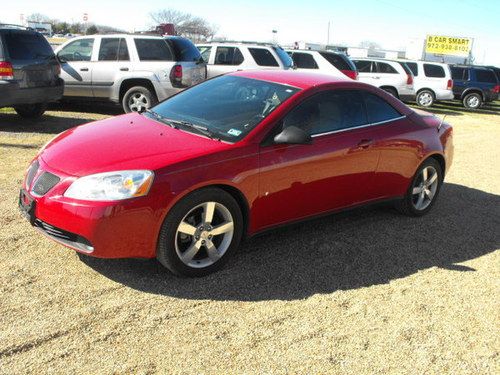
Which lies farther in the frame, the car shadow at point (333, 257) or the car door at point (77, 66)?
the car door at point (77, 66)

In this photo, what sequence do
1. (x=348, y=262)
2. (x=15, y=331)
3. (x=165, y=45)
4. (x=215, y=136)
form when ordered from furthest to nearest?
1. (x=165, y=45)
2. (x=348, y=262)
3. (x=215, y=136)
4. (x=15, y=331)

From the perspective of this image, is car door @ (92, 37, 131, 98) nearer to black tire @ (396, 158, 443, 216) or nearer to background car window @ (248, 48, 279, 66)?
background car window @ (248, 48, 279, 66)

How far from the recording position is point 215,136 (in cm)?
399

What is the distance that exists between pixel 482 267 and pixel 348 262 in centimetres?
125

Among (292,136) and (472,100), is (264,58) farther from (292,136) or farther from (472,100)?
(472,100)

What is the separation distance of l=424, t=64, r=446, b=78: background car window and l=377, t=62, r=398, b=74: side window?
80.7 inches

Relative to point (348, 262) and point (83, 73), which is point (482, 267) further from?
point (83, 73)

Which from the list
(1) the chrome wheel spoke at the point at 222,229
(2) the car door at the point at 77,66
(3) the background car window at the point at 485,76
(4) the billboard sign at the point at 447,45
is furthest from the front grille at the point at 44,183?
(4) the billboard sign at the point at 447,45

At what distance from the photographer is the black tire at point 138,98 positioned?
10.6 meters

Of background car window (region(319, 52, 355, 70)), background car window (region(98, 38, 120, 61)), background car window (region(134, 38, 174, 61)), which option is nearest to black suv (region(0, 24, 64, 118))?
background car window (region(98, 38, 120, 61))

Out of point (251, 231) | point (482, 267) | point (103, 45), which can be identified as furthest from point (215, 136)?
point (103, 45)

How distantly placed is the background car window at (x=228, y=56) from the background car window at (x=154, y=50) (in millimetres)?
3181

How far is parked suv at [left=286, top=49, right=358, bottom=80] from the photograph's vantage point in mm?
16517

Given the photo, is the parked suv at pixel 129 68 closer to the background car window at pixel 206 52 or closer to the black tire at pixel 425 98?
the background car window at pixel 206 52
